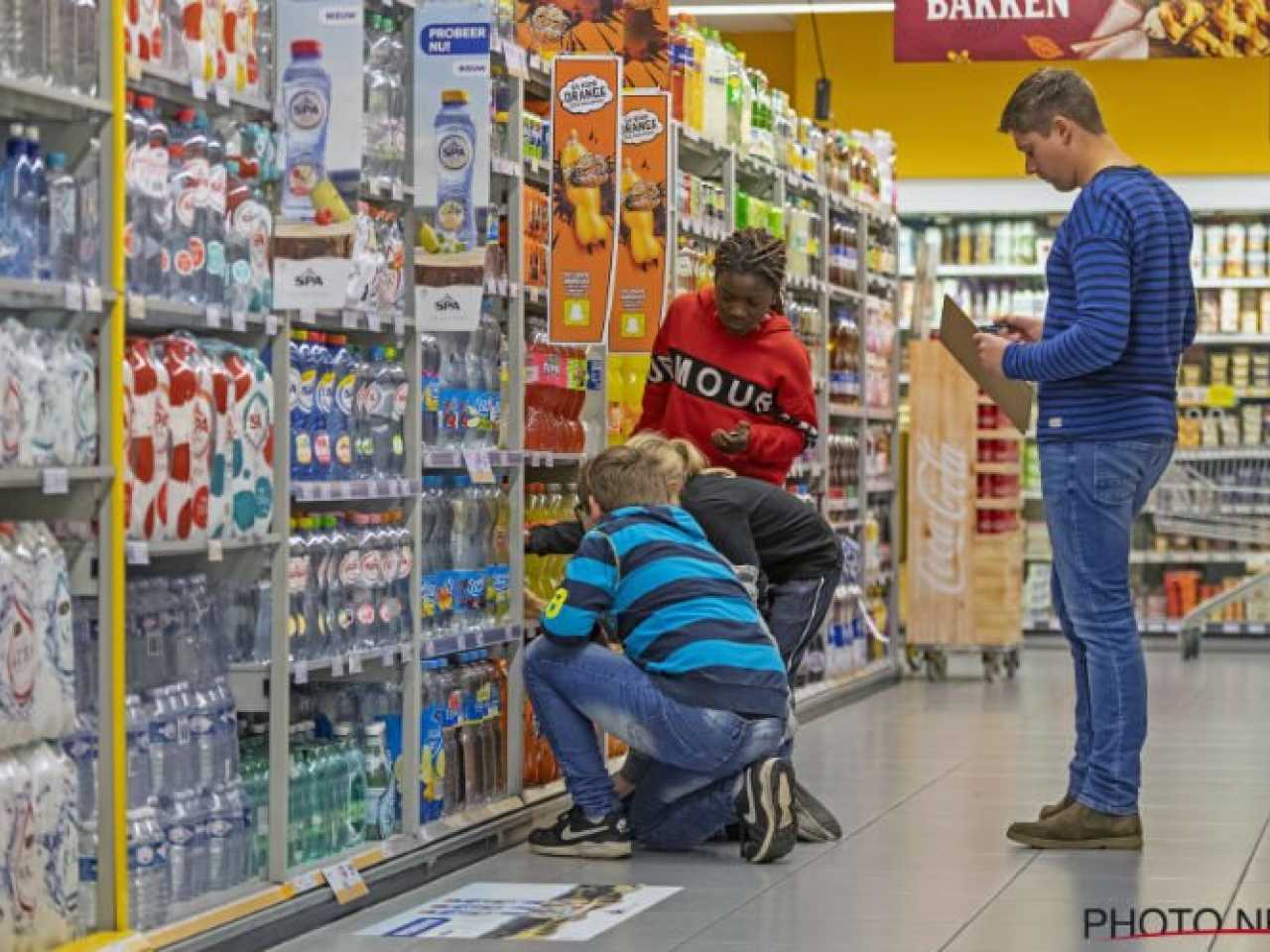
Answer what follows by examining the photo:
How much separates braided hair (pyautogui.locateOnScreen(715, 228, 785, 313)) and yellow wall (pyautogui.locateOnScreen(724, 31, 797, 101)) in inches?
390

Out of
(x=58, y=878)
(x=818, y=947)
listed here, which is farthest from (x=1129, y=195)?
(x=58, y=878)

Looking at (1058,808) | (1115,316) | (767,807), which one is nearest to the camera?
(1115,316)

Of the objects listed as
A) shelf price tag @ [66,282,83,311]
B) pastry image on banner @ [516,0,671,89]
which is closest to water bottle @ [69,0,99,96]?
shelf price tag @ [66,282,83,311]

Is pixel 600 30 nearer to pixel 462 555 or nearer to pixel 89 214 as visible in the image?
pixel 462 555

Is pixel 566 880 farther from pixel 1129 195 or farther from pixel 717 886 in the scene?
pixel 1129 195

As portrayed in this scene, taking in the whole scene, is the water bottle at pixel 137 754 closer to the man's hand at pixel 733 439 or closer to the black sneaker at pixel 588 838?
the black sneaker at pixel 588 838

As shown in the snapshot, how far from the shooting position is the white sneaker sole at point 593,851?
640 cm

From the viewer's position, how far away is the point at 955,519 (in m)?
12.2

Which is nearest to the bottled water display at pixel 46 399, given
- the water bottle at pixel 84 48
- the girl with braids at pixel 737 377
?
the water bottle at pixel 84 48

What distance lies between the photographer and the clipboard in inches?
263

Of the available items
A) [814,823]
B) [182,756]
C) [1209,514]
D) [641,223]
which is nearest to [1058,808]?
[814,823]

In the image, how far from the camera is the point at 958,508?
39.9ft

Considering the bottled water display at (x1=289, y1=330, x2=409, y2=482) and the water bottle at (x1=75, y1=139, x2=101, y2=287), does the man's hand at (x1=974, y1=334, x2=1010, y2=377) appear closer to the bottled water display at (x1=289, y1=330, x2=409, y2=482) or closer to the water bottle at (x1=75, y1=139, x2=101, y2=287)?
the bottled water display at (x1=289, y1=330, x2=409, y2=482)

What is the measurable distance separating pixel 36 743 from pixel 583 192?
290 cm
